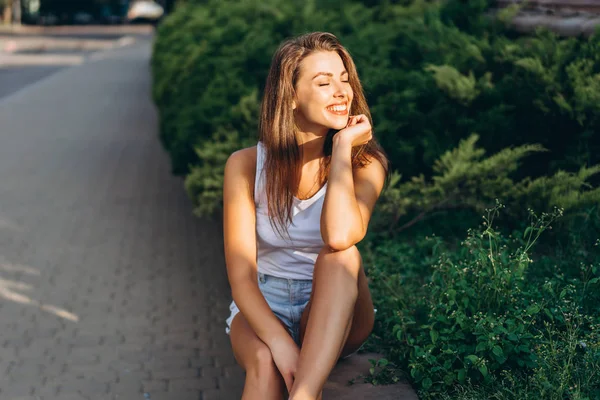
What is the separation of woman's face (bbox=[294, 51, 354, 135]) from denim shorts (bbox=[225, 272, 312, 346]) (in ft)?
2.24

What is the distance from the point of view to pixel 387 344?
3625 mm

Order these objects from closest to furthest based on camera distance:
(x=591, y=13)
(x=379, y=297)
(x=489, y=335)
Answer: (x=489, y=335)
(x=379, y=297)
(x=591, y=13)

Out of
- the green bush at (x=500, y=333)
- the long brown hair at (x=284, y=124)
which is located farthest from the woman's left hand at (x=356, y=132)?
the green bush at (x=500, y=333)

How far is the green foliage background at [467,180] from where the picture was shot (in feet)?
9.91

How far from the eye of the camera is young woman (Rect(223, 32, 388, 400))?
9.62 ft

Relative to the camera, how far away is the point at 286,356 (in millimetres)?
2865

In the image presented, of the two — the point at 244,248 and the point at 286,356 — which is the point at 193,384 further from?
the point at 286,356

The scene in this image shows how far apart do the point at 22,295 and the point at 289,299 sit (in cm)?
286

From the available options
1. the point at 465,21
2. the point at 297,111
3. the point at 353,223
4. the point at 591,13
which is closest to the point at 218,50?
the point at 465,21

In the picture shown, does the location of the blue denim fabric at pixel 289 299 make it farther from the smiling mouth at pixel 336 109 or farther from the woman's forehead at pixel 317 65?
the woman's forehead at pixel 317 65

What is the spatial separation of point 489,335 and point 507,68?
2821 mm

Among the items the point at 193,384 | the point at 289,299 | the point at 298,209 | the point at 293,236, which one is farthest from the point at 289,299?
the point at 193,384

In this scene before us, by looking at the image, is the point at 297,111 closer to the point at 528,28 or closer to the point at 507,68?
the point at 507,68

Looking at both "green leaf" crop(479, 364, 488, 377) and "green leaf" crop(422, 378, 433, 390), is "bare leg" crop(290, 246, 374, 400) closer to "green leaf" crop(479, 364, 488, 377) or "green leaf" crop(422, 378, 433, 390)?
"green leaf" crop(422, 378, 433, 390)
